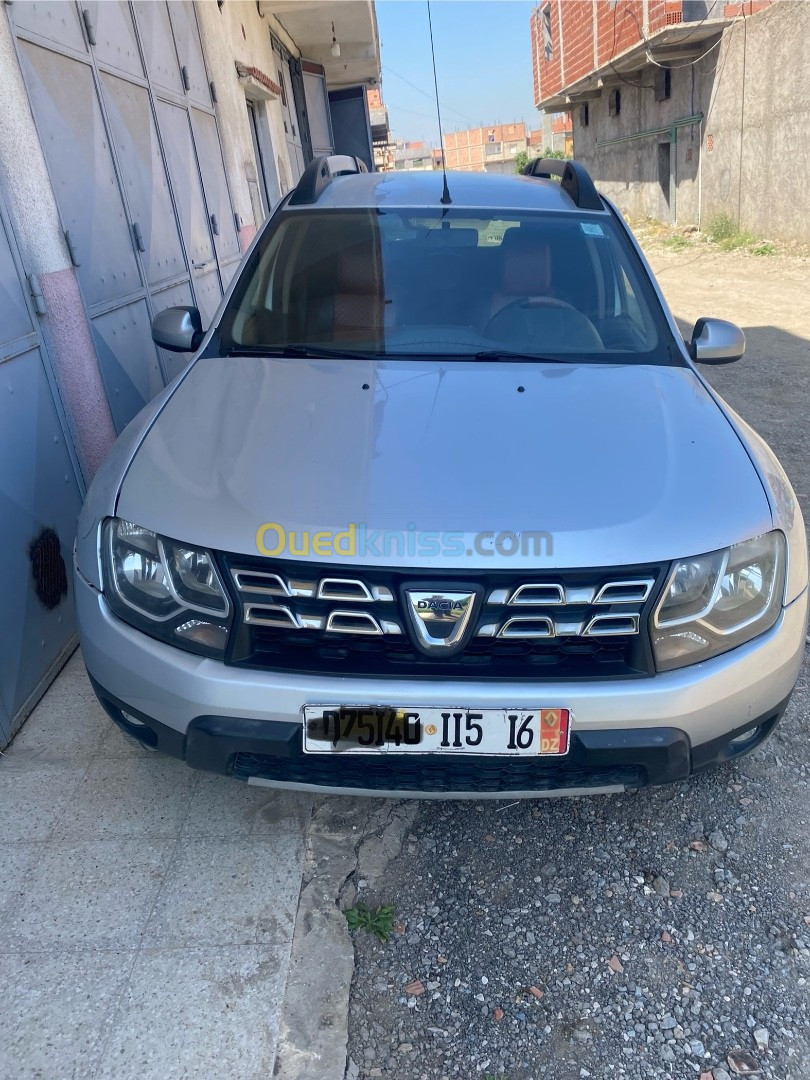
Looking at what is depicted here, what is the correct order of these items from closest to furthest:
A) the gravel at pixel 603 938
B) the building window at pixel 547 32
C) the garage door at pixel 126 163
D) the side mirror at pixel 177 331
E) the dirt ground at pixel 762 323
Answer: the gravel at pixel 603 938 → the side mirror at pixel 177 331 → the garage door at pixel 126 163 → the dirt ground at pixel 762 323 → the building window at pixel 547 32

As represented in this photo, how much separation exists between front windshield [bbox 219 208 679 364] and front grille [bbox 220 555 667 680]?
1077 millimetres

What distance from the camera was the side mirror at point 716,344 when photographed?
8.92 ft

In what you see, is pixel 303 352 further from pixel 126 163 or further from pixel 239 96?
pixel 239 96

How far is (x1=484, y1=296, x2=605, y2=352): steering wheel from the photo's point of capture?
2622 millimetres

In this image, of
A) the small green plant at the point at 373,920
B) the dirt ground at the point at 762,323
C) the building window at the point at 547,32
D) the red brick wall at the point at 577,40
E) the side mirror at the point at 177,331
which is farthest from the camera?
the building window at the point at 547,32

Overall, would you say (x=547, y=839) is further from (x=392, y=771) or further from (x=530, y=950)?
(x=392, y=771)

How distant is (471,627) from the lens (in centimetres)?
171

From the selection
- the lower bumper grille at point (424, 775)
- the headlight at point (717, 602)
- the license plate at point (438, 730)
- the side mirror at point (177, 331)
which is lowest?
the lower bumper grille at point (424, 775)

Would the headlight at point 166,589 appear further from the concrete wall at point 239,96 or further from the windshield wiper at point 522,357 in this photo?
the concrete wall at point 239,96

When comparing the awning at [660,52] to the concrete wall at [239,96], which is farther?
the awning at [660,52]

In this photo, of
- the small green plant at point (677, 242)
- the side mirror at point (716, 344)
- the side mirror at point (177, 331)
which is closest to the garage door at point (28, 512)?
the side mirror at point (177, 331)

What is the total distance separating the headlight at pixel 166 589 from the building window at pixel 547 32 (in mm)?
29099

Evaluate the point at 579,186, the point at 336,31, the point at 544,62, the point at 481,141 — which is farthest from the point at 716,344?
the point at 481,141

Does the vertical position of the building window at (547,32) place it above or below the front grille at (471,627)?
above
